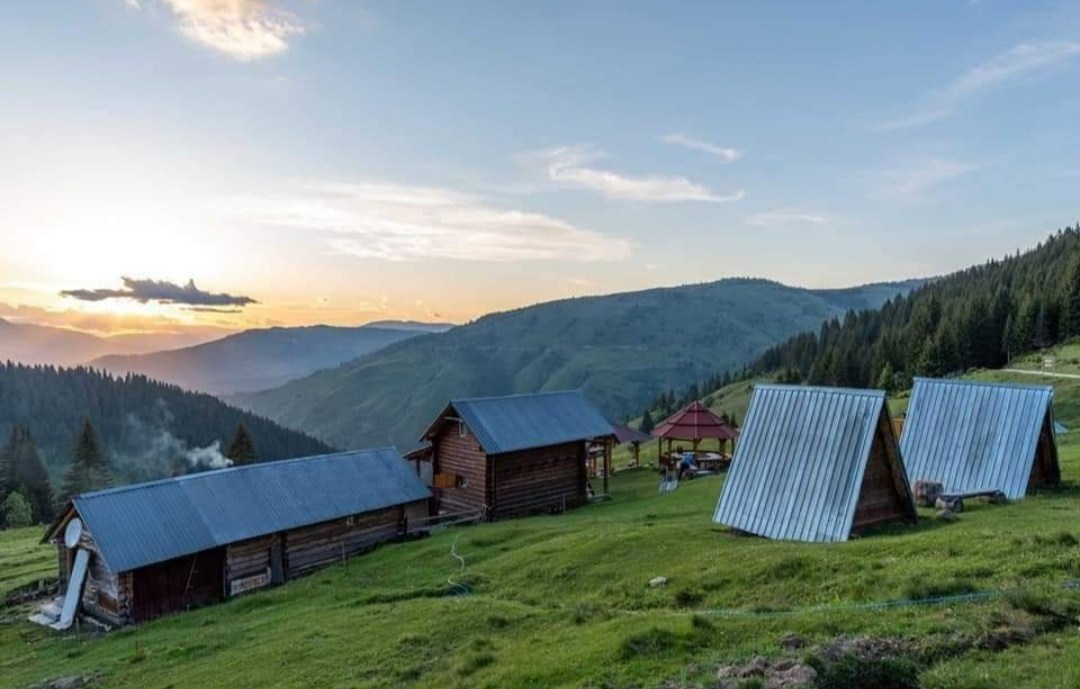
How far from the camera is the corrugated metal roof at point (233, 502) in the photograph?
29875 mm

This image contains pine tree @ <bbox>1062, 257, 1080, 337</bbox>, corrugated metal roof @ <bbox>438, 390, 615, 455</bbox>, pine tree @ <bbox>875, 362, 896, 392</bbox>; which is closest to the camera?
corrugated metal roof @ <bbox>438, 390, 615, 455</bbox>

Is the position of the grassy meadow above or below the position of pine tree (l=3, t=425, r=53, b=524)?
above

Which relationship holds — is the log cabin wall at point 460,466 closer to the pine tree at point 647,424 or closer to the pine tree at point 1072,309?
the pine tree at point 647,424

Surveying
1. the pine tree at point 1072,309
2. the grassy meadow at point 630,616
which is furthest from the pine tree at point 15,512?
the pine tree at point 1072,309

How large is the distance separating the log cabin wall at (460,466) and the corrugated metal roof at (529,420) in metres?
0.98

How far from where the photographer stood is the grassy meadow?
448 inches

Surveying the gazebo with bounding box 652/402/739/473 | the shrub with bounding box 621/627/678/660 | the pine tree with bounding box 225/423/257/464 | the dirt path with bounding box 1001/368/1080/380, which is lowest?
the pine tree with bounding box 225/423/257/464

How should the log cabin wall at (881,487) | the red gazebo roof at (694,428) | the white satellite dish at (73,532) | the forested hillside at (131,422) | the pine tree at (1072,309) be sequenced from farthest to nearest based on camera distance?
1. the forested hillside at (131,422)
2. the pine tree at (1072,309)
3. the red gazebo roof at (694,428)
4. the white satellite dish at (73,532)
5. the log cabin wall at (881,487)

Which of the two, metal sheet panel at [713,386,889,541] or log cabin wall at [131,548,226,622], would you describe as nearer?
metal sheet panel at [713,386,889,541]

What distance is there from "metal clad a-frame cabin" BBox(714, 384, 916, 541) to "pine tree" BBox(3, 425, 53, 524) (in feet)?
328

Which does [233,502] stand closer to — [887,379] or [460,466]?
[460,466]

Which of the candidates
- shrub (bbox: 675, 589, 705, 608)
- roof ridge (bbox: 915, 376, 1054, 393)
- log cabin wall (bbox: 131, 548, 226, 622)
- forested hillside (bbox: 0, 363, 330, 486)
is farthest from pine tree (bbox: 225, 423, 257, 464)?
forested hillside (bbox: 0, 363, 330, 486)

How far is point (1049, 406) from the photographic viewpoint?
2500 centimetres

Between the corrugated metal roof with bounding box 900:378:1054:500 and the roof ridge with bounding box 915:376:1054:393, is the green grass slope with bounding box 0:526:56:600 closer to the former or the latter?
the corrugated metal roof with bounding box 900:378:1054:500
